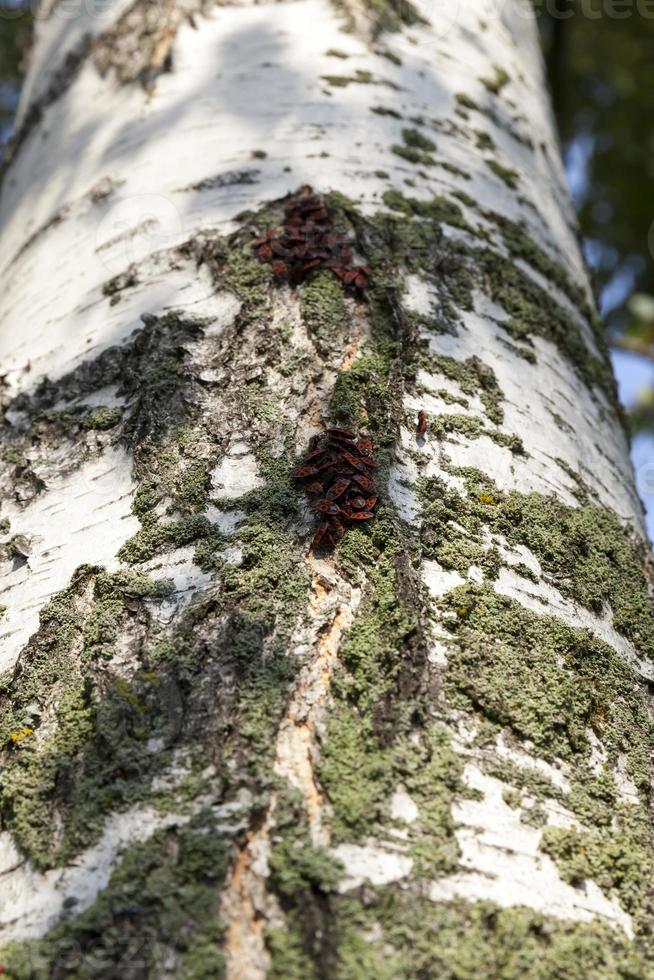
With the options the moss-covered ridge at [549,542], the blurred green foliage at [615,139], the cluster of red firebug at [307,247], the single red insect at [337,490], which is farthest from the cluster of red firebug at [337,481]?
the blurred green foliage at [615,139]

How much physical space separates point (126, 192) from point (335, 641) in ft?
4.16

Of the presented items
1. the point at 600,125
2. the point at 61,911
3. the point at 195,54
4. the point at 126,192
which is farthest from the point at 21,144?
the point at 600,125

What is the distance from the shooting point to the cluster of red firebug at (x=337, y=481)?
1.38 meters

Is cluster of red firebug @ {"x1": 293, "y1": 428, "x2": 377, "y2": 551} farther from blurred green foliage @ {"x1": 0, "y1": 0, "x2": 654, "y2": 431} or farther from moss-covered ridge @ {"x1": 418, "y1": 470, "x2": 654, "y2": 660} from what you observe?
blurred green foliage @ {"x1": 0, "y1": 0, "x2": 654, "y2": 431}

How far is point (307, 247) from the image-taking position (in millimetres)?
1782

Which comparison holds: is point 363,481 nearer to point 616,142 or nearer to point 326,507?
point 326,507

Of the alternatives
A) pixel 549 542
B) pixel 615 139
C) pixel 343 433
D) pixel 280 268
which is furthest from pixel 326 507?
pixel 615 139

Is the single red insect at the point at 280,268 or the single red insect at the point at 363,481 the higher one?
the single red insect at the point at 280,268

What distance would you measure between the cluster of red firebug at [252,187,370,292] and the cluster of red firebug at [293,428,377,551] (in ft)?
1.30

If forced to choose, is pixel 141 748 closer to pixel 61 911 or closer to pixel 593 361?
pixel 61 911

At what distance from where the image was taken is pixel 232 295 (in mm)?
1745

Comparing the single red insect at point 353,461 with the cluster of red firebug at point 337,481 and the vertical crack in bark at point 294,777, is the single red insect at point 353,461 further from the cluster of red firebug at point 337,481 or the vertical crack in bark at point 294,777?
the vertical crack in bark at point 294,777

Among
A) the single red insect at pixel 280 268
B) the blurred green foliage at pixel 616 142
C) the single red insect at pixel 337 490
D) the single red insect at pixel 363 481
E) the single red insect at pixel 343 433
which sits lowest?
the blurred green foliage at pixel 616 142

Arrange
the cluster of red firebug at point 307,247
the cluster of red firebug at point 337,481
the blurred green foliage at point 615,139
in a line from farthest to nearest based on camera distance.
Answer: the blurred green foliage at point 615,139 → the cluster of red firebug at point 307,247 → the cluster of red firebug at point 337,481
